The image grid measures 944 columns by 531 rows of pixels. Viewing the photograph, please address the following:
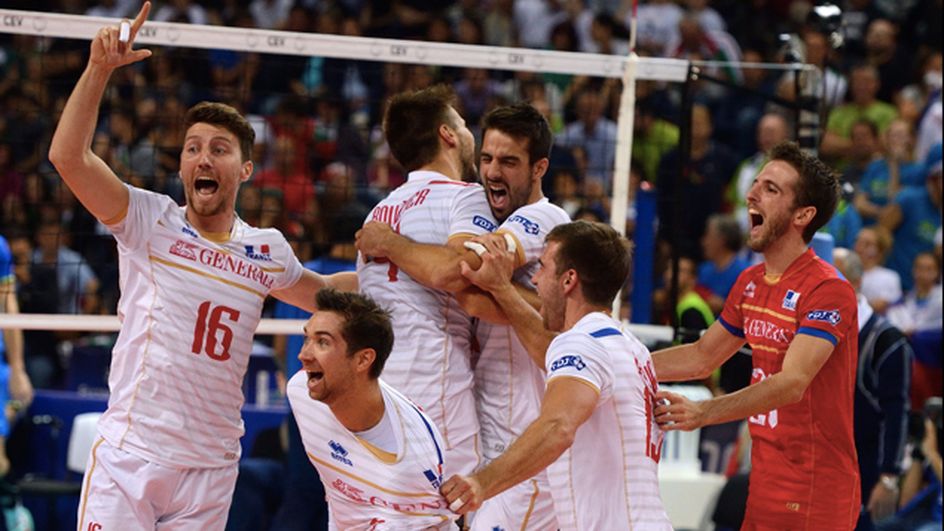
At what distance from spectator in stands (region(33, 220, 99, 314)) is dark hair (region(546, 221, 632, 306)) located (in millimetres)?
7106

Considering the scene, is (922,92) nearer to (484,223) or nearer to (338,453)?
(484,223)

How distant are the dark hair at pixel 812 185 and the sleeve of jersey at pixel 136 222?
2.74 meters

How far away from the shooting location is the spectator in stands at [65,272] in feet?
39.0

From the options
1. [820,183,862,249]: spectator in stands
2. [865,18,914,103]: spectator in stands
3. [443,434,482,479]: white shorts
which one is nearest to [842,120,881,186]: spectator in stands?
[820,183,862,249]: spectator in stands

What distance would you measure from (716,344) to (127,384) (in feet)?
8.71

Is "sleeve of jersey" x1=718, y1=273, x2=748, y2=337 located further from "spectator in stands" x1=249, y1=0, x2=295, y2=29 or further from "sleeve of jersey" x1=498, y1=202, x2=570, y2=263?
"spectator in stands" x1=249, y1=0, x2=295, y2=29

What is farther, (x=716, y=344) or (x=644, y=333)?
(x=644, y=333)

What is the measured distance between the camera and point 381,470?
515 centimetres

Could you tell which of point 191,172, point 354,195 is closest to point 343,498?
point 191,172

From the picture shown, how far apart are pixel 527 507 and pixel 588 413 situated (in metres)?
1.43

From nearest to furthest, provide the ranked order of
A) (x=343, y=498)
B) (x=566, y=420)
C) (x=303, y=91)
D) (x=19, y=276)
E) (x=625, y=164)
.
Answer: (x=566, y=420) → (x=343, y=498) → (x=625, y=164) → (x=19, y=276) → (x=303, y=91)

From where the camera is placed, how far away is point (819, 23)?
874 centimetres

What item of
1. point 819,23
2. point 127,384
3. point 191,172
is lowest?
point 127,384

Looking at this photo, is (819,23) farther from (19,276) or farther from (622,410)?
(19,276)
